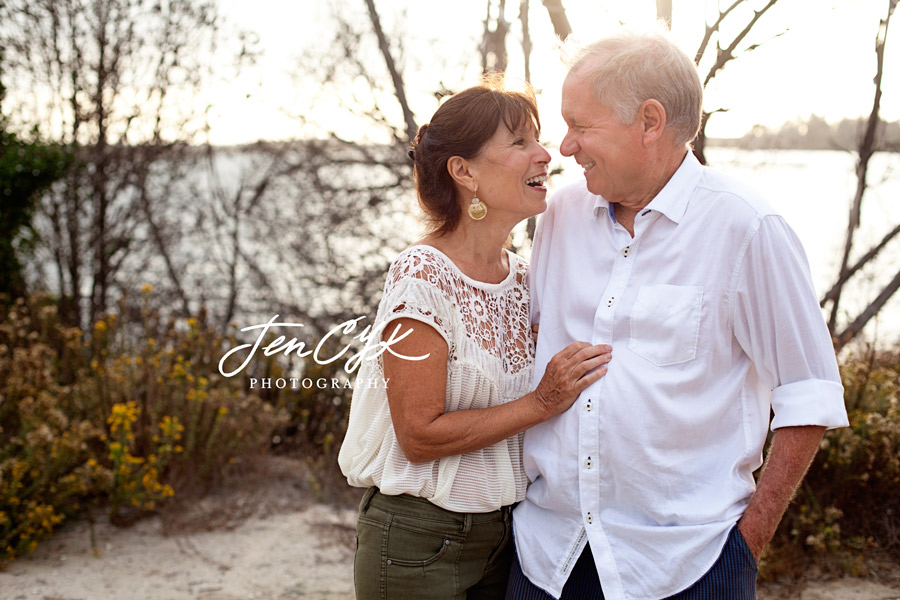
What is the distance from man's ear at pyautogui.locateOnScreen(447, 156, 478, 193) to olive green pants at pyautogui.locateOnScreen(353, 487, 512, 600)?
825mm

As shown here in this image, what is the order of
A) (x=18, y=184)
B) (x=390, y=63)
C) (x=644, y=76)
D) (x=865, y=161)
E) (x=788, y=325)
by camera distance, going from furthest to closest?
1. (x=18, y=184)
2. (x=865, y=161)
3. (x=390, y=63)
4. (x=644, y=76)
5. (x=788, y=325)

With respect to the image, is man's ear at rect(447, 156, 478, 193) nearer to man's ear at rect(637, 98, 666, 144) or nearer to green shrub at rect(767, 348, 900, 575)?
man's ear at rect(637, 98, 666, 144)

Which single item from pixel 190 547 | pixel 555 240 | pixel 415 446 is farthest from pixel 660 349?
pixel 190 547

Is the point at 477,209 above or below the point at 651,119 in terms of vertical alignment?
below

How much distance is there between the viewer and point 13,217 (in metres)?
6.71

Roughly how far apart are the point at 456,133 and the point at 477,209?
21 centimetres

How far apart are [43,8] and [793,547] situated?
6500 millimetres

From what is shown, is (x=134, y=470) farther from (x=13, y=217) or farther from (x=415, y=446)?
(x=13, y=217)

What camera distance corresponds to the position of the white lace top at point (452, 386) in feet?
6.50

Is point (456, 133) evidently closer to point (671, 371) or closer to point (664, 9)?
point (671, 371)

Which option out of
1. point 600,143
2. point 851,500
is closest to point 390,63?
point 600,143

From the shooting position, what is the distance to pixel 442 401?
76.6 inches

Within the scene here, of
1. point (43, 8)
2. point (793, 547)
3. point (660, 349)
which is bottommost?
point (793, 547)

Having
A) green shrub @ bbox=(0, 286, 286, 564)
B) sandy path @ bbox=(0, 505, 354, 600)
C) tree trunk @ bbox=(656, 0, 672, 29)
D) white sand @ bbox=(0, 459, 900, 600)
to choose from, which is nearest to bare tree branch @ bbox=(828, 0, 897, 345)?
white sand @ bbox=(0, 459, 900, 600)
